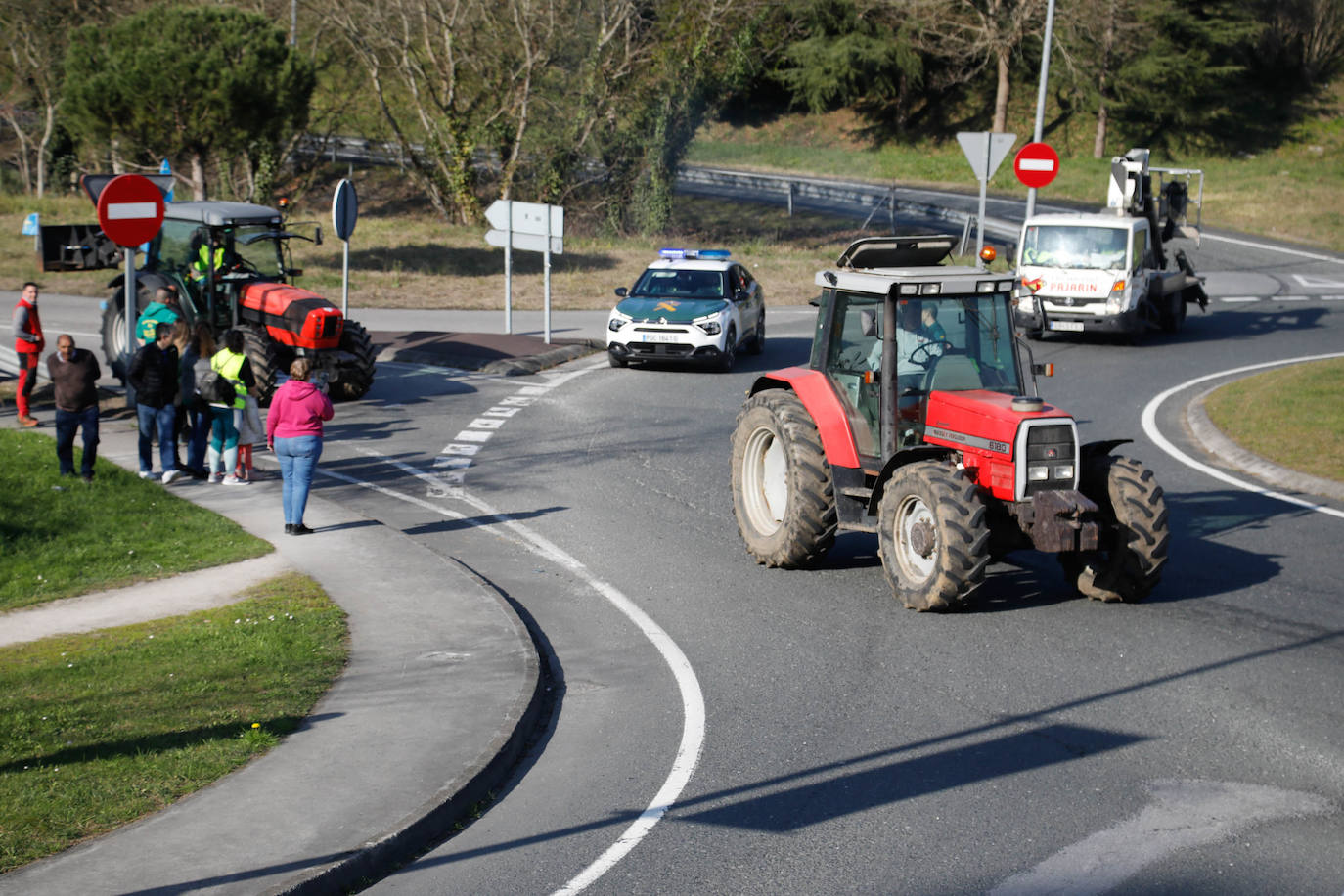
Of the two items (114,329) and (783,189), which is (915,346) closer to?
(114,329)

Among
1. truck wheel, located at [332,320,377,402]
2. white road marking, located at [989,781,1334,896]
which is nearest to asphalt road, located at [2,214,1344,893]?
white road marking, located at [989,781,1334,896]

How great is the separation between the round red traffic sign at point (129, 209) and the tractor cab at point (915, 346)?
6491mm

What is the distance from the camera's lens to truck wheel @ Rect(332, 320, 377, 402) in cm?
1816

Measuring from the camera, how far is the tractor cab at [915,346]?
34.3 ft

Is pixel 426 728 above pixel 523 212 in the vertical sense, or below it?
below

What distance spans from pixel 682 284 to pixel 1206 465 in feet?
31.5

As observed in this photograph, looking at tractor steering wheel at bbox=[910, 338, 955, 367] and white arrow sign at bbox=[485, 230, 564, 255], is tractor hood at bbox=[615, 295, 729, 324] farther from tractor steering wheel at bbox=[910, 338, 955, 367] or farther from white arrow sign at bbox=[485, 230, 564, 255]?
tractor steering wheel at bbox=[910, 338, 955, 367]

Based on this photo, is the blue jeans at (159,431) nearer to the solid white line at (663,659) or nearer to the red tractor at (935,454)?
the solid white line at (663,659)

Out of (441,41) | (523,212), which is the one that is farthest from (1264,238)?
(523,212)

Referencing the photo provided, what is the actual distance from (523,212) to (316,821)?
1827 centimetres

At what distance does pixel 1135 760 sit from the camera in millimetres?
7371

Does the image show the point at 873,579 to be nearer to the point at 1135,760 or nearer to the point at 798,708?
the point at 798,708

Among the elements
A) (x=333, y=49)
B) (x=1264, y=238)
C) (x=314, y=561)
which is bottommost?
(x=314, y=561)

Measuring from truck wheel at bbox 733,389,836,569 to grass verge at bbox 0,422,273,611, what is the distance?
425 centimetres
